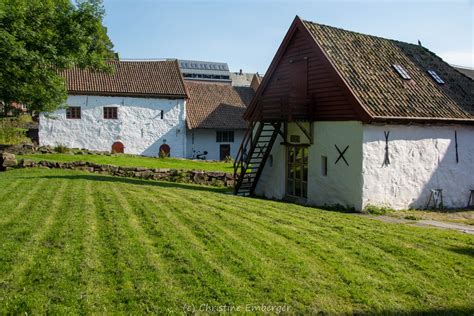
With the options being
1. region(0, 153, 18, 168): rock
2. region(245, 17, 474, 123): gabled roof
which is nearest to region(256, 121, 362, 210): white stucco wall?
region(245, 17, 474, 123): gabled roof

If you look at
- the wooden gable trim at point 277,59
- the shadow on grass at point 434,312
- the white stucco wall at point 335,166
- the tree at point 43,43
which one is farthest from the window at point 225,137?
the shadow on grass at point 434,312

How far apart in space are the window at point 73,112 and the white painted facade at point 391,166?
76.8 ft

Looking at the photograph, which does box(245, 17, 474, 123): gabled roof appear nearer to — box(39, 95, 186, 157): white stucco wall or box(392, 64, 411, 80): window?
box(392, 64, 411, 80): window

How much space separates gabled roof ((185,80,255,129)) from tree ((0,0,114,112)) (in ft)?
67.0

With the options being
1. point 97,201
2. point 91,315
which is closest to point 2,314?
point 91,315

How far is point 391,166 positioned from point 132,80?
88.9 feet

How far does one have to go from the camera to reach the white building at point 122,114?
1355 inches

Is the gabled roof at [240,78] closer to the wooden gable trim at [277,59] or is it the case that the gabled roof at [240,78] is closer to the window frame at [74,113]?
the window frame at [74,113]

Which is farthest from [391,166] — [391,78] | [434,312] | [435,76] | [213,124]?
[213,124]

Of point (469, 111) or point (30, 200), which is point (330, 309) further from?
point (469, 111)

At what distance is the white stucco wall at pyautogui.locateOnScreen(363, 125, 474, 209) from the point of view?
14.5 m

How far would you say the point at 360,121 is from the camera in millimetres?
14328

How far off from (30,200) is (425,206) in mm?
13123

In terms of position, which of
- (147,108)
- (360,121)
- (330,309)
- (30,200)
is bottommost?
(330,309)
